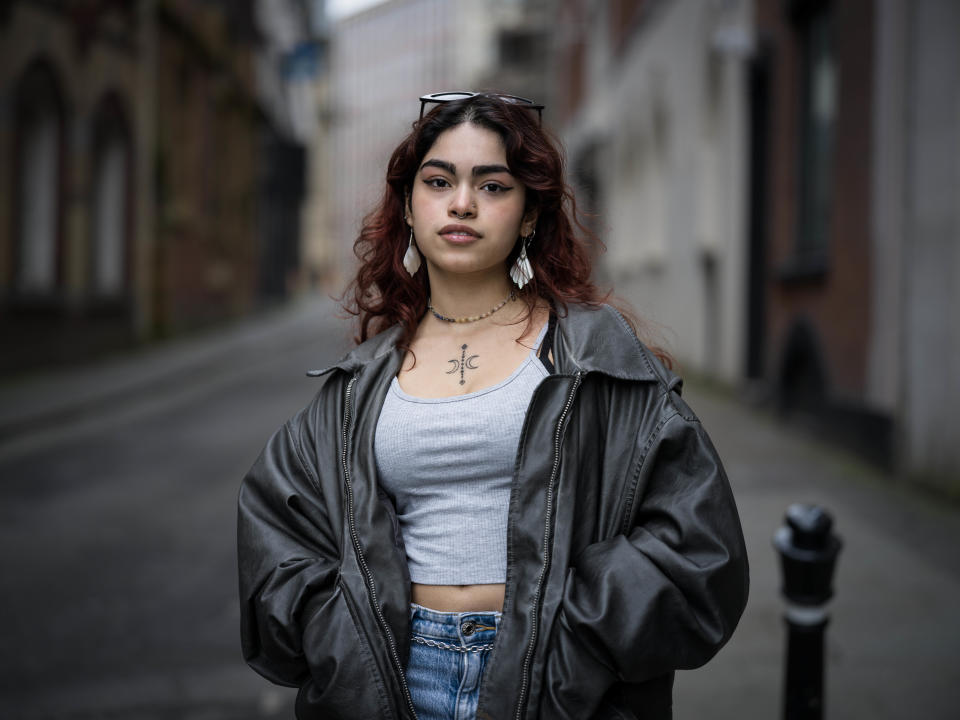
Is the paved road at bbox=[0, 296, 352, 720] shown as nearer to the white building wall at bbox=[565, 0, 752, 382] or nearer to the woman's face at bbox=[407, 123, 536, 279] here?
the woman's face at bbox=[407, 123, 536, 279]

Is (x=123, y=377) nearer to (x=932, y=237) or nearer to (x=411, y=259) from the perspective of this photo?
(x=932, y=237)

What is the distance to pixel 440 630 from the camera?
186 cm

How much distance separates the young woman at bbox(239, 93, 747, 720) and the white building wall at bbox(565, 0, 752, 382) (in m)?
6.82

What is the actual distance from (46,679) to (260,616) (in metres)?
2.61

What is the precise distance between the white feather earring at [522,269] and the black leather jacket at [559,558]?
0.42ft

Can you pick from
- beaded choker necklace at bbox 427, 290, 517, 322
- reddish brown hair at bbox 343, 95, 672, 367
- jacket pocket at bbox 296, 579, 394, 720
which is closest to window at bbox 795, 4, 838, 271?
reddish brown hair at bbox 343, 95, 672, 367

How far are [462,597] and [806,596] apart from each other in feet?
3.99

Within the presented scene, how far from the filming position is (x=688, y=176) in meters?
13.9

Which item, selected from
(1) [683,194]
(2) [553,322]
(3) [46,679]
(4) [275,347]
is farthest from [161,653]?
(4) [275,347]

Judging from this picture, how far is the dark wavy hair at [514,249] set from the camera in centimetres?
195

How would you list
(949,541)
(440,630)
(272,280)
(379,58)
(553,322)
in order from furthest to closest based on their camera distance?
(379,58), (272,280), (949,541), (553,322), (440,630)

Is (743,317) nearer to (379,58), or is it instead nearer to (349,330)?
(349,330)

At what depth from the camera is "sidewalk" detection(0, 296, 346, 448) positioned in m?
9.91

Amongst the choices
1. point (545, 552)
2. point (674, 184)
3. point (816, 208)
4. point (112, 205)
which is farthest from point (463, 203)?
point (112, 205)
